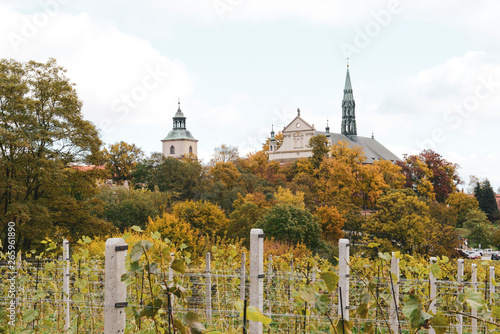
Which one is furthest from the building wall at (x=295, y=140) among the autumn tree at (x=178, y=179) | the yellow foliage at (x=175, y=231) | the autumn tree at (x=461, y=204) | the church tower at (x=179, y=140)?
the yellow foliage at (x=175, y=231)

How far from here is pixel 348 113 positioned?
81812mm

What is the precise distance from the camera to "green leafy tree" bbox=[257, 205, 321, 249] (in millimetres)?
27703

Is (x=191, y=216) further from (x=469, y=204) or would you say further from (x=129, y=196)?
(x=469, y=204)

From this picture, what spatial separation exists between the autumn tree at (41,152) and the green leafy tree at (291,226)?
36.6 ft

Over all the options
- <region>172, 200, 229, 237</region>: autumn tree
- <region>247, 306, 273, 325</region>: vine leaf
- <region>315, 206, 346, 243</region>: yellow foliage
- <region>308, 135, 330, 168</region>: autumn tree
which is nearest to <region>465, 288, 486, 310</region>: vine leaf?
<region>247, 306, 273, 325</region>: vine leaf

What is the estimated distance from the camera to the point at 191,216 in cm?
3036

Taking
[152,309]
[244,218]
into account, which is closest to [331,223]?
[244,218]

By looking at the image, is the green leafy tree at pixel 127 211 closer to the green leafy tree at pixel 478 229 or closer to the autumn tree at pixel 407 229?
the autumn tree at pixel 407 229

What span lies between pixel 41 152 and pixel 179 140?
73.0 metres

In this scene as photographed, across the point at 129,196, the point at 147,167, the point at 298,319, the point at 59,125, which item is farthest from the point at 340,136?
the point at 298,319

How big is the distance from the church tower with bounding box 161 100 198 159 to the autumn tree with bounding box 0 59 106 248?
70203 millimetres

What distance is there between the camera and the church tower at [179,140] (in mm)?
→ 90500

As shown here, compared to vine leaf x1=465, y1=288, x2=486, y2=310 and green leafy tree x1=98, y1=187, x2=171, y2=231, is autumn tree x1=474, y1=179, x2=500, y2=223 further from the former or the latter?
vine leaf x1=465, y1=288, x2=486, y2=310

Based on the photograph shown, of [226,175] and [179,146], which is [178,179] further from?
[179,146]
